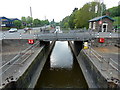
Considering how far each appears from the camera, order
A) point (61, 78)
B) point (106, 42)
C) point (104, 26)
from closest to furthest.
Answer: point (61, 78), point (106, 42), point (104, 26)

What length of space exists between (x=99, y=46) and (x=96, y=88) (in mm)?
→ 7778

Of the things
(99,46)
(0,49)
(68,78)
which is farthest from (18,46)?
(99,46)

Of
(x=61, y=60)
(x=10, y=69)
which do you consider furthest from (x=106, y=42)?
(x=10, y=69)

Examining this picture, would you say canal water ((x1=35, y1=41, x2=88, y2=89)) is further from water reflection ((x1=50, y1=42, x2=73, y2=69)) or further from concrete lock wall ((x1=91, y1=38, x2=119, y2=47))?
concrete lock wall ((x1=91, y1=38, x2=119, y2=47))

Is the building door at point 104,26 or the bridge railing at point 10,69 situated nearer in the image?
the bridge railing at point 10,69

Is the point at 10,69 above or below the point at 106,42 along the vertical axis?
below

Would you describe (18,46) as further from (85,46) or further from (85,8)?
(85,8)

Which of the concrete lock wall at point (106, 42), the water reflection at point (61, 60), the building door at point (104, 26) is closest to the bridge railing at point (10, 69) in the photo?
the water reflection at point (61, 60)

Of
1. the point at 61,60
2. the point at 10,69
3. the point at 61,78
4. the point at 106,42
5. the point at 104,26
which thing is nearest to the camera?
the point at 10,69

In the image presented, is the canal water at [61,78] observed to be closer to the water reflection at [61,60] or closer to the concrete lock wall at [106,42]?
the water reflection at [61,60]

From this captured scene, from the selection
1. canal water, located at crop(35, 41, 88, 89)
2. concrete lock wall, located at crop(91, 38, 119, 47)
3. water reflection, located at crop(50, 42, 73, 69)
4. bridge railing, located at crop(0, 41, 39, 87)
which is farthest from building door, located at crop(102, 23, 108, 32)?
bridge railing, located at crop(0, 41, 39, 87)

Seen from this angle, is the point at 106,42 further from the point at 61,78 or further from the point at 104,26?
the point at 104,26

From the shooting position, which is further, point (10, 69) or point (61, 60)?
point (61, 60)

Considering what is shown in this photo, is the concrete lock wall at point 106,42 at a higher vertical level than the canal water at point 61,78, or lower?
higher
